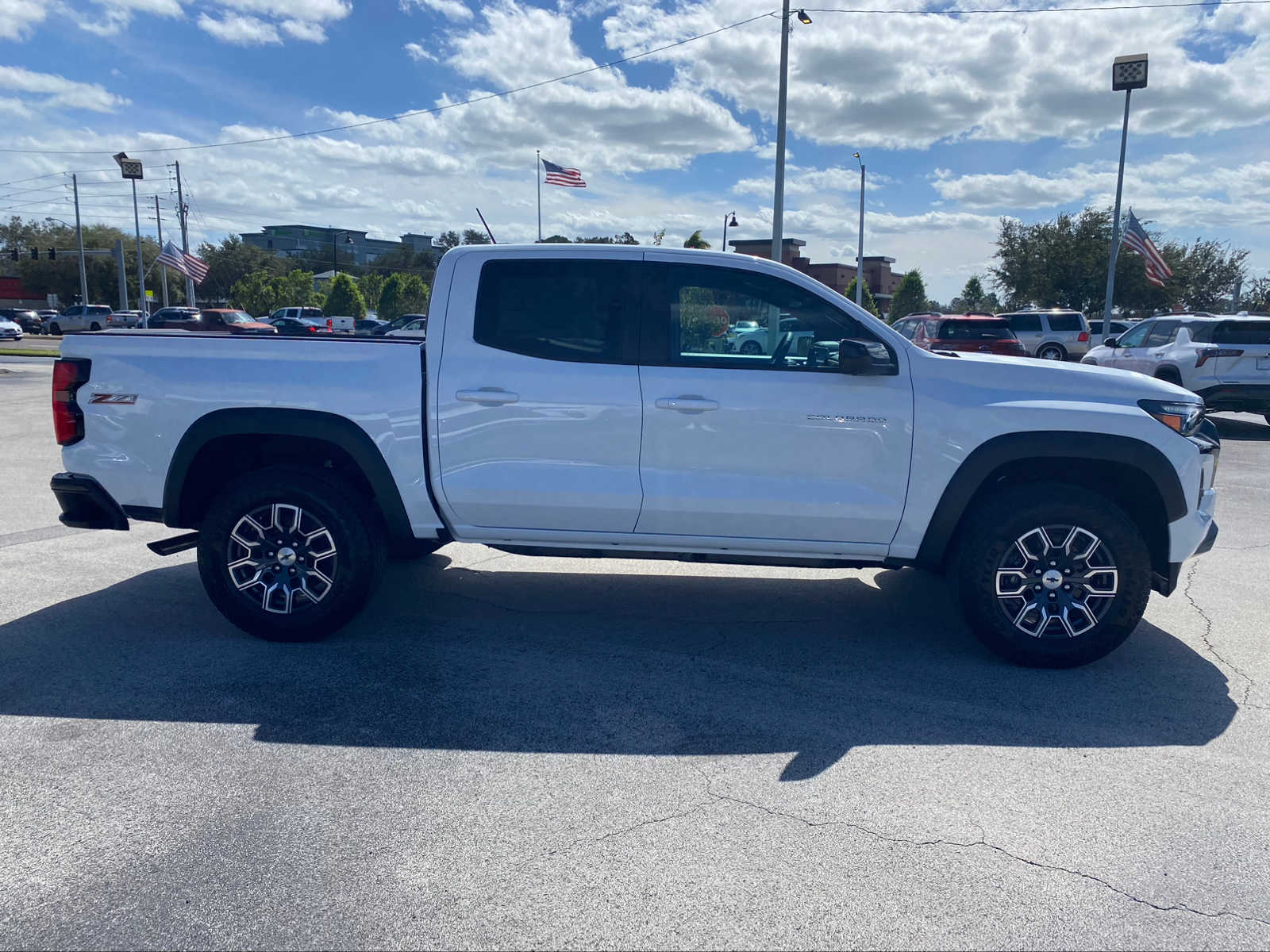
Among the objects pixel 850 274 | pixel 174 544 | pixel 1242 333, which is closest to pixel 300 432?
pixel 174 544

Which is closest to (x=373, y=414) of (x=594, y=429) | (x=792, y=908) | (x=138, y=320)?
(x=594, y=429)

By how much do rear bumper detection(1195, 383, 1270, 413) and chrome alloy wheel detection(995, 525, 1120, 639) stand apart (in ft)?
36.3

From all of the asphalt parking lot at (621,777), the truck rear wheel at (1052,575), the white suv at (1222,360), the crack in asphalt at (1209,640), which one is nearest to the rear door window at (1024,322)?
the white suv at (1222,360)

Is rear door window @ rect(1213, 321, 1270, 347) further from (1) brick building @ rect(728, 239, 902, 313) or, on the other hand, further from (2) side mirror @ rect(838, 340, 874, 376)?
(1) brick building @ rect(728, 239, 902, 313)

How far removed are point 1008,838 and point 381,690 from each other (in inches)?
106

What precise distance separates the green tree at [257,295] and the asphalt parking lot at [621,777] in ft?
172

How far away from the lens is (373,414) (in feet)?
15.6

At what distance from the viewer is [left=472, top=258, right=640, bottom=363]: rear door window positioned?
188 inches

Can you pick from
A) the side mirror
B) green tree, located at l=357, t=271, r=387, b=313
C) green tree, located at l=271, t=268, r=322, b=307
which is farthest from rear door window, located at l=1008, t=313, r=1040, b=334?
green tree, located at l=271, t=268, r=322, b=307

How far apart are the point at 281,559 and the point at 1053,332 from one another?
87.8ft

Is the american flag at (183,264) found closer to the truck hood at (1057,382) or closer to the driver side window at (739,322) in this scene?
the driver side window at (739,322)

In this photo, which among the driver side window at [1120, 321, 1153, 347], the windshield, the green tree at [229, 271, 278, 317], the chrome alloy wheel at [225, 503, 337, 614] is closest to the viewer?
the chrome alloy wheel at [225, 503, 337, 614]

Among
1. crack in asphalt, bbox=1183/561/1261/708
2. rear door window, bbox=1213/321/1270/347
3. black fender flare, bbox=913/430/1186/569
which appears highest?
rear door window, bbox=1213/321/1270/347

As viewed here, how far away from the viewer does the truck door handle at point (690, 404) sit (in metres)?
4.62
